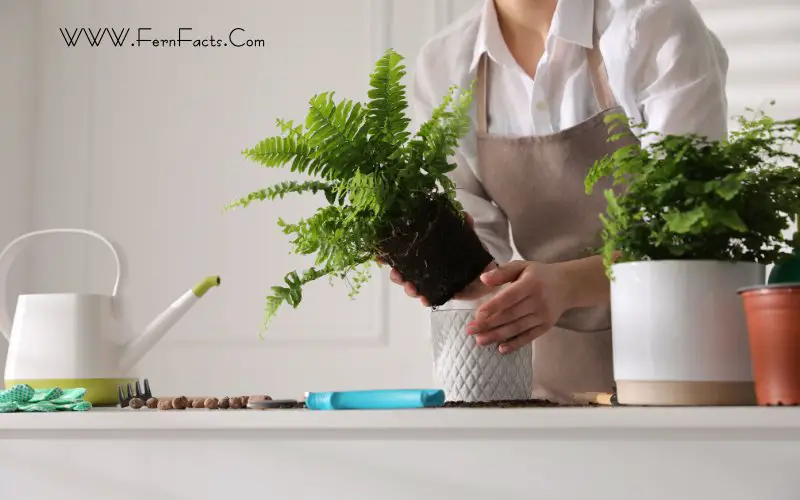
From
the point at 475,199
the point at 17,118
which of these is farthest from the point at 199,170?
the point at 475,199

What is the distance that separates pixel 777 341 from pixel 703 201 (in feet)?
0.39

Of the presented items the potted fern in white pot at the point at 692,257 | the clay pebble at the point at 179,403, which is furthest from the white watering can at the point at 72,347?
the potted fern in white pot at the point at 692,257

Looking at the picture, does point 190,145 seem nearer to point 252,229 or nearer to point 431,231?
point 252,229

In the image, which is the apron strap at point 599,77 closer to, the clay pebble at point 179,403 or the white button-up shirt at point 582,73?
the white button-up shirt at point 582,73

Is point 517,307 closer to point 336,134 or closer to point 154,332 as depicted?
point 336,134

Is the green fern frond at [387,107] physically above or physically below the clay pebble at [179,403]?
above

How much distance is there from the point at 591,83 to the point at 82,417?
3.47 feet

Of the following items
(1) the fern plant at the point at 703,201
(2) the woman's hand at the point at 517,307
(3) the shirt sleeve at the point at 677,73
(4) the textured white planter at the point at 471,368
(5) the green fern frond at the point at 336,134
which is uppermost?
(3) the shirt sleeve at the point at 677,73

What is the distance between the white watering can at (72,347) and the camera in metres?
1.11

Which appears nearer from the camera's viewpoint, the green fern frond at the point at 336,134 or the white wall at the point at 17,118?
the green fern frond at the point at 336,134

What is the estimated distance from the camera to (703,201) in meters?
0.70

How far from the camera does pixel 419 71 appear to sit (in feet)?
5.40

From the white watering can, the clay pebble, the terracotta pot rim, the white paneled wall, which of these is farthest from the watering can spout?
the white paneled wall

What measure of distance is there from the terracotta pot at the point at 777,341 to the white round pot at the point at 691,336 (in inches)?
1.4
